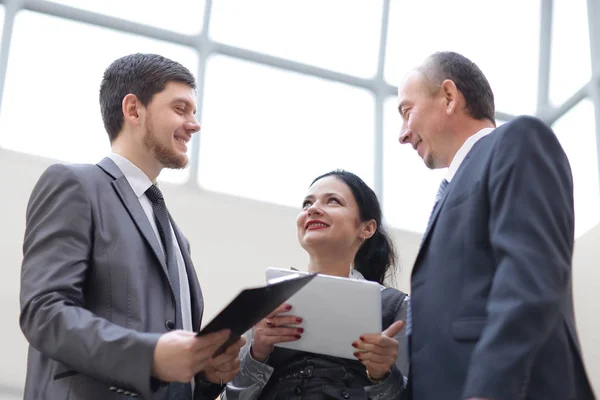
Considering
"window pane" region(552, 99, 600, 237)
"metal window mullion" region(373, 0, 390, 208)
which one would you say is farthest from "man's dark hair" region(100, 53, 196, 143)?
"window pane" region(552, 99, 600, 237)

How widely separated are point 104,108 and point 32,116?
289 cm

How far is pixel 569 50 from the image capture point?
6762 mm

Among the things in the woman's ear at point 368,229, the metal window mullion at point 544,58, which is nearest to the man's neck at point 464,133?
the woman's ear at point 368,229

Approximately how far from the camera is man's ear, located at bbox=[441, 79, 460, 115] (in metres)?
2.78

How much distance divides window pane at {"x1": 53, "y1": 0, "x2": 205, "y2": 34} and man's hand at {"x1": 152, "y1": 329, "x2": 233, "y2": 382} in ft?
14.0

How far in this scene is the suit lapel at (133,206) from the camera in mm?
2518

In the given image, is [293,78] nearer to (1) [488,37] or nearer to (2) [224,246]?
(2) [224,246]

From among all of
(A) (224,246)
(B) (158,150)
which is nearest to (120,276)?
(B) (158,150)

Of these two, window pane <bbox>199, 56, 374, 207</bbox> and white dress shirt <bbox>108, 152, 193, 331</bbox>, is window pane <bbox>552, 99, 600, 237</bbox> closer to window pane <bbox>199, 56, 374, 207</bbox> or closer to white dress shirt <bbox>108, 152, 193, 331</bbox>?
window pane <bbox>199, 56, 374, 207</bbox>

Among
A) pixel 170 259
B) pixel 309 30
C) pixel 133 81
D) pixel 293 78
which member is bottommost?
pixel 170 259

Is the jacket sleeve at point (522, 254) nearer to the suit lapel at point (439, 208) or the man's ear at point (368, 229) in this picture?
the suit lapel at point (439, 208)

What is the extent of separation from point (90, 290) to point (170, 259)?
0.95ft

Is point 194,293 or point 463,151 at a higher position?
point 463,151

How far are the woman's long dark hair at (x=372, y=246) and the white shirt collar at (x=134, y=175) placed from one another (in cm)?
101
